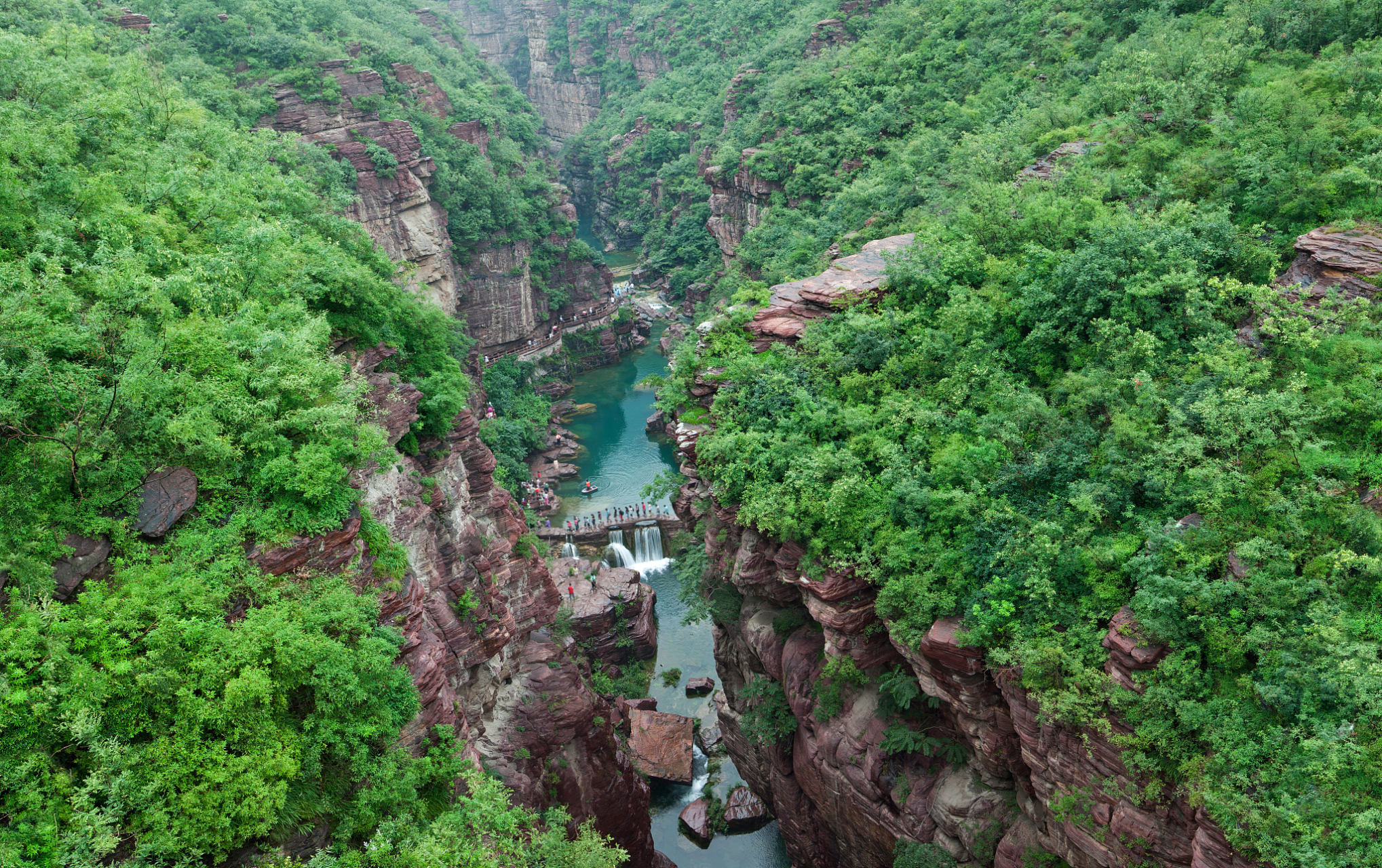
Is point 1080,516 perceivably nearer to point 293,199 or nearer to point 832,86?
point 293,199

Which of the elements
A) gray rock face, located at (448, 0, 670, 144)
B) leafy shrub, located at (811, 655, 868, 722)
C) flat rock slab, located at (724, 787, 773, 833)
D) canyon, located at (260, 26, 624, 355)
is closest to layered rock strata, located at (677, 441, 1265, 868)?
leafy shrub, located at (811, 655, 868, 722)

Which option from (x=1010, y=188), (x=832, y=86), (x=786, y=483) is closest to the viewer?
(x=786, y=483)

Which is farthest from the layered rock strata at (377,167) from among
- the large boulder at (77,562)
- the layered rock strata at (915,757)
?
the large boulder at (77,562)

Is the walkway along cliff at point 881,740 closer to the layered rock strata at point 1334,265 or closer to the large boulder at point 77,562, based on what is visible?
the layered rock strata at point 1334,265

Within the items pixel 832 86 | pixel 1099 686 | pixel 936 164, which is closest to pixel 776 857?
pixel 1099 686

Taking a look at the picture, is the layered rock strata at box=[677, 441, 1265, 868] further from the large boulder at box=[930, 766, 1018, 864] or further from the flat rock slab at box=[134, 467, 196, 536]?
the flat rock slab at box=[134, 467, 196, 536]

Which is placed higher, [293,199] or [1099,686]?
[293,199]
